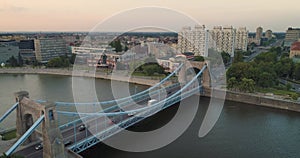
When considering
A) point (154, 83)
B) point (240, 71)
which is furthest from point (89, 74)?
point (240, 71)

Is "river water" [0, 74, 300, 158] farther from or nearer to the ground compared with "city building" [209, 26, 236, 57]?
nearer to the ground

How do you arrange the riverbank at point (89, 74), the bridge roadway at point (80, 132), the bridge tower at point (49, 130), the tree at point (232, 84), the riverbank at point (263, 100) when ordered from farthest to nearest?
the riverbank at point (89, 74) < the tree at point (232, 84) < the riverbank at point (263, 100) < the bridge roadway at point (80, 132) < the bridge tower at point (49, 130)

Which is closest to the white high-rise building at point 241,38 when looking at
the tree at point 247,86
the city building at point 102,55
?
the city building at point 102,55

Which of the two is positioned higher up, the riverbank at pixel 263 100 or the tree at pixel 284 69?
the tree at pixel 284 69

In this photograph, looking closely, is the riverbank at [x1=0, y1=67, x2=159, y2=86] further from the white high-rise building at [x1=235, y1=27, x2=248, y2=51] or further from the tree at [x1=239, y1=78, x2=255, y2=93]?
the white high-rise building at [x1=235, y1=27, x2=248, y2=51]

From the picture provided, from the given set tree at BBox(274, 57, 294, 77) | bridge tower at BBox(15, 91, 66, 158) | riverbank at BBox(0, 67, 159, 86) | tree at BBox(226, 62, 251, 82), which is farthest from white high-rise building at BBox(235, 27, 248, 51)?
bridge tower at BBox(15, 91, 66, 158)

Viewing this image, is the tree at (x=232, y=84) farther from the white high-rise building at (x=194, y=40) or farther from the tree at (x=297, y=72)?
the white high-rise building at (x=194, y=40)

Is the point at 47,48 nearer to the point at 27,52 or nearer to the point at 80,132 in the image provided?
the point at 27,52
